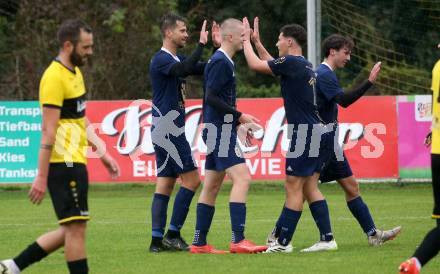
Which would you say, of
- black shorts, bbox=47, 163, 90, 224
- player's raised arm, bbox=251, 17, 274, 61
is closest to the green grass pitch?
black shorts, bbox=47, 163, 90, 224

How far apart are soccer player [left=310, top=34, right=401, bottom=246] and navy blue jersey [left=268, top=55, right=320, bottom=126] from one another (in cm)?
46

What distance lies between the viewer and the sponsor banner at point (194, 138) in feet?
65.5

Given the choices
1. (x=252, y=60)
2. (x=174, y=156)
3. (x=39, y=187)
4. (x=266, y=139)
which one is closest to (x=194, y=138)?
(x=266, y=139)

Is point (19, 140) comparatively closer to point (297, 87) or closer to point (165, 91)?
point (165, 91)

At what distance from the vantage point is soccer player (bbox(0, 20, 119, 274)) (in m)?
7.88

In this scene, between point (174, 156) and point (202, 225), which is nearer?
point (202, 225)

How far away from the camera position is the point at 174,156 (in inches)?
437

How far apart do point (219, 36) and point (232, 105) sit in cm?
81

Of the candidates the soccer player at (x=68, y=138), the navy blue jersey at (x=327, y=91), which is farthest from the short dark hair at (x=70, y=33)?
the navy blue jersey at (x=327, y=91)

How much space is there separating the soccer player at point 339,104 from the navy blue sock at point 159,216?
181cm

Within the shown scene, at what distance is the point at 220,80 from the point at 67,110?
283 cm

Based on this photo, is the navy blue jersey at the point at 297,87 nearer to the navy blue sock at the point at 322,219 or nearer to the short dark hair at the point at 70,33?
the navy blue sock at the point at 322,219

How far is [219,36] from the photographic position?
1103 cm

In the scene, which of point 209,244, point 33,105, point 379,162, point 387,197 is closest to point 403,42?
point 379,162
